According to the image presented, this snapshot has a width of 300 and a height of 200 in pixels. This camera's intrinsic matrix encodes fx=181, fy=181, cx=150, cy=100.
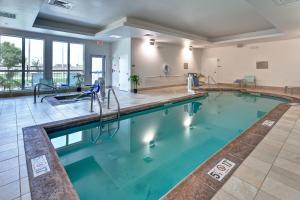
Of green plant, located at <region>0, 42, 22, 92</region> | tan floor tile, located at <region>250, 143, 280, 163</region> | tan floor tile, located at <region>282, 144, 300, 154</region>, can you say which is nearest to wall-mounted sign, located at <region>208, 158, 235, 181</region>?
tan floor tile, located at <region>250, 143, 280, 163</region>

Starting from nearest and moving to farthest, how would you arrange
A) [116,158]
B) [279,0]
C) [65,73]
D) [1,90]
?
1. [116,158]
2. [279,0]
3. [1,90]
4. [65,73]

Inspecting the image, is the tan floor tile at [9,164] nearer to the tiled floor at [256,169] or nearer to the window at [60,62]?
the tiled floor at [256,169]

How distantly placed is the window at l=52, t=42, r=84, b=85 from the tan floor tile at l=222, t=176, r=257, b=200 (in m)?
8.73

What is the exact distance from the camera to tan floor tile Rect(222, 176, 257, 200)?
1.67 m

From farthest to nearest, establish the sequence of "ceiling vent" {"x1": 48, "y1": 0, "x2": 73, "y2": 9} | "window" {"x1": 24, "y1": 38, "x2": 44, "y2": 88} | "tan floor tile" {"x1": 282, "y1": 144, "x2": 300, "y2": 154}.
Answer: "window" {"x1": 24, "y1": 38, "x2": 44, "y2": 88} → "ceiling vent" {"x1": 48, "y1": 0, "x2": 73, "y2": 9} → "tan floor tile" {"x1": 282, "y1": 144, "x2": 300, "y2": 154}

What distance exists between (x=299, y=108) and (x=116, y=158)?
556 centimetres

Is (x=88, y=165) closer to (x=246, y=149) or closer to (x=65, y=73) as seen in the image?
(x=246, y=149)

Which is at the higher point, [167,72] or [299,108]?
[167,72]

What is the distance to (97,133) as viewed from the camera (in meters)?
4.08

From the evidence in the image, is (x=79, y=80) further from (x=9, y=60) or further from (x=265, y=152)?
(x=265, y=152)

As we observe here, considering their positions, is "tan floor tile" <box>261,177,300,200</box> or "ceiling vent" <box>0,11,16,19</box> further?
"ceiling vent" <box>0,11,16,19</box>

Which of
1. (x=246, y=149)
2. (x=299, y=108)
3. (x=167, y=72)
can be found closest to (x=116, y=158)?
(x=246, y=149)

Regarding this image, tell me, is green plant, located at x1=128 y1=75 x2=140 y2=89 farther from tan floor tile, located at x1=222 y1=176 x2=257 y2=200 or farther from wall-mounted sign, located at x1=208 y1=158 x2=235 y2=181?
tan floor tile, located at x1=222 y1=176 x2=257 y2=200

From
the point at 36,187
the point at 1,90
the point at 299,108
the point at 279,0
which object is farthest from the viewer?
the point at 1,90
